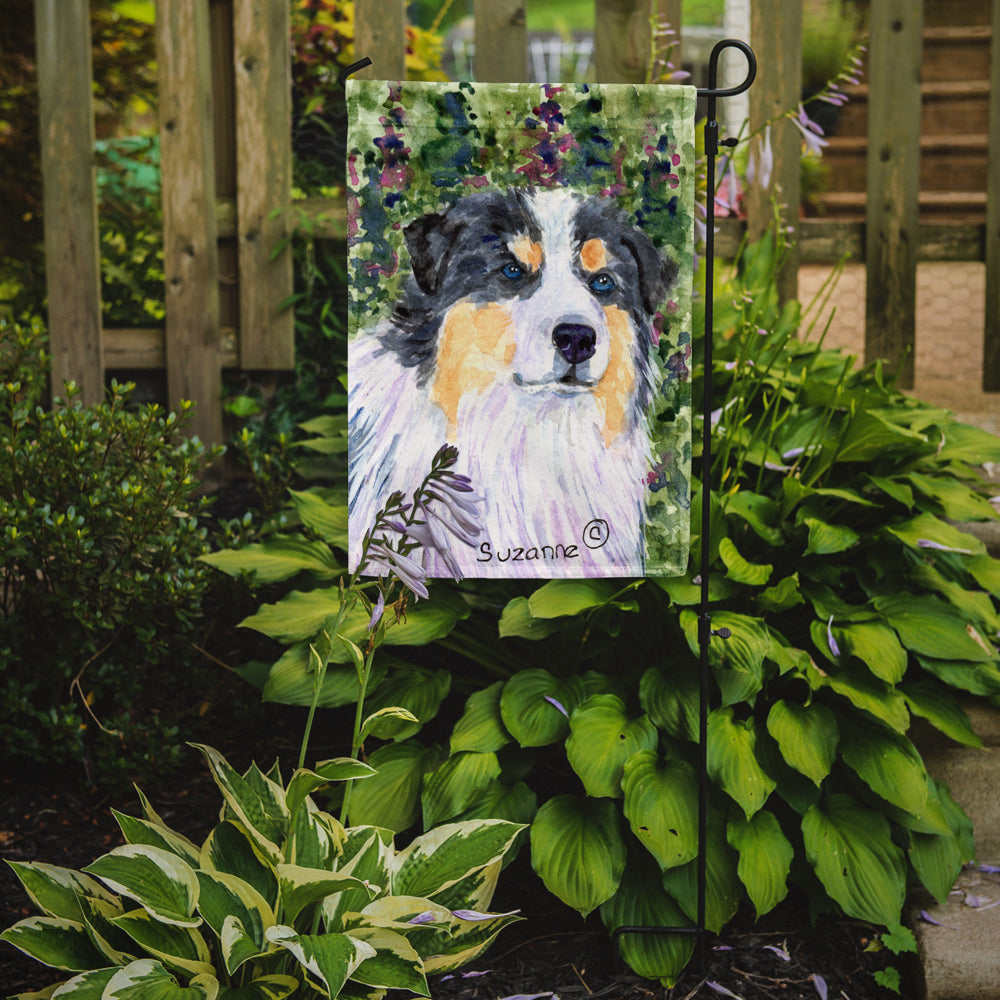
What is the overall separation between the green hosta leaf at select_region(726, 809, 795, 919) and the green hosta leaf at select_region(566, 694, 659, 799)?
22 centimetres

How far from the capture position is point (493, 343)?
1854 mm

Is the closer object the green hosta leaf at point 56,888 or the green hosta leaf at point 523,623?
the green hosta leaf at point 56,888

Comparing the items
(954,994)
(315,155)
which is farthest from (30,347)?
(954,994)

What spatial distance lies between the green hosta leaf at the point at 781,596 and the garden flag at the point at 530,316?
32 centimetres

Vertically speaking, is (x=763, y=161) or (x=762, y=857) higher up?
(x=763, y=161)

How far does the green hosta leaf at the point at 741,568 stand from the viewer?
2.09m

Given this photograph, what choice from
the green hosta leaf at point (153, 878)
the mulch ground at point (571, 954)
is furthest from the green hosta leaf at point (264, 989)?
the mulch ground at point (571, 954)

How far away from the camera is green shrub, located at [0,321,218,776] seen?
224cm

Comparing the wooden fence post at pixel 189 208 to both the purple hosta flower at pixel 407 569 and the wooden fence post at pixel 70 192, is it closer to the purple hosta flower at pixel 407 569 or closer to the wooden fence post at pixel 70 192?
the wooden fence post at pixel 70 192

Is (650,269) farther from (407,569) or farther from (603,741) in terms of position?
(603,741)

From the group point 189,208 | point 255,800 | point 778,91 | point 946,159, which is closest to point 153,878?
point 255,800

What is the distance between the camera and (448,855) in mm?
1754

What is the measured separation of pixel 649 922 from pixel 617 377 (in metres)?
0.99

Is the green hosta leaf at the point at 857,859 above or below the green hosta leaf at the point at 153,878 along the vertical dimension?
below
